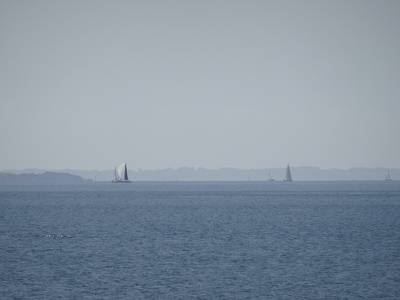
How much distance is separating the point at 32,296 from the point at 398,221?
64012mm

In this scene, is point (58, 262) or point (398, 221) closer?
point (58, 262)

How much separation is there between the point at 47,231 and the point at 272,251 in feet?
102

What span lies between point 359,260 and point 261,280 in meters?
12.1

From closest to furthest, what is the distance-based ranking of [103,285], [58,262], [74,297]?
[74,297] → [103,285] → [58,262]

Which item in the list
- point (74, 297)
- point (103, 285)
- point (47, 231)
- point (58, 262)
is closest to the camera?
point (74, 297)

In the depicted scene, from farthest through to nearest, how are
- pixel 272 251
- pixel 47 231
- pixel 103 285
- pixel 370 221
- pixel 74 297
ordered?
pixel 370 221 → pixel 47 231 → pixel 272 251 → pixel 103 285 → pixel 74 297

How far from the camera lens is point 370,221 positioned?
85375 mm

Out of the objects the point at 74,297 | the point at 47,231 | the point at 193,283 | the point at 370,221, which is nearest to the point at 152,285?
the point at 193,283

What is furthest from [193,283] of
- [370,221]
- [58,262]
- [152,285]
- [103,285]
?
[370,221]

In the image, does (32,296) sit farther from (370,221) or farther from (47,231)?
(370,221)

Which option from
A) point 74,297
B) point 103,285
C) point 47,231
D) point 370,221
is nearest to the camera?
point 74,297

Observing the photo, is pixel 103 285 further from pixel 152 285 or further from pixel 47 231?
pixel 47 231

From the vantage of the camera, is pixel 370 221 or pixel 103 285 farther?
pixel 370 221

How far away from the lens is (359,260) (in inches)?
1887
